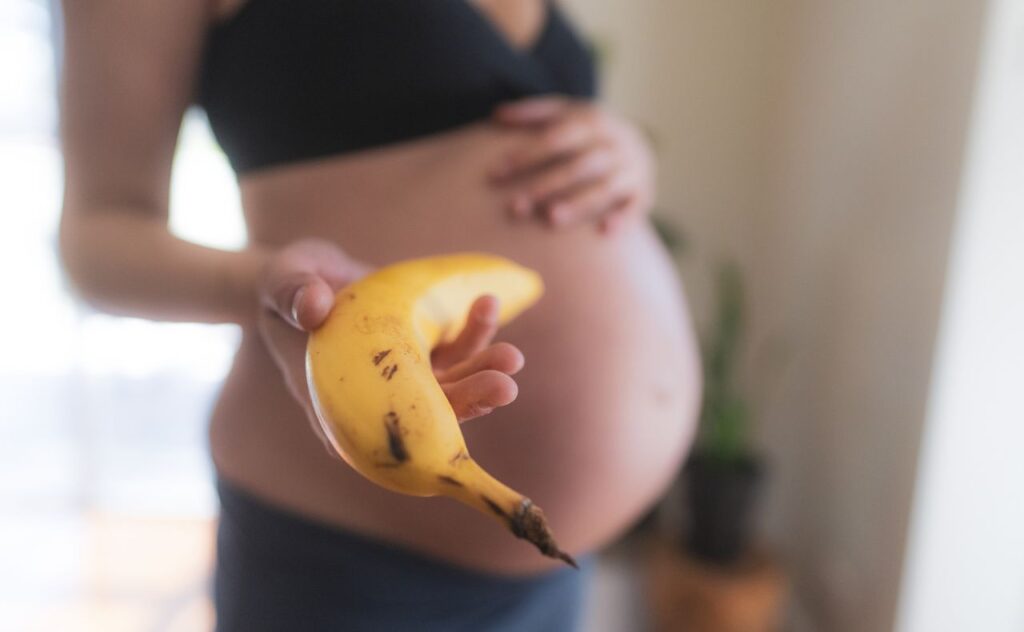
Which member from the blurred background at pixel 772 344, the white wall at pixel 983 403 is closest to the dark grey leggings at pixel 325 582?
the blurred background at pixel 772 344

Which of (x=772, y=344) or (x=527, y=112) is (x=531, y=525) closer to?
(x=527, y=112)

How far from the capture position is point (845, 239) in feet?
4.56

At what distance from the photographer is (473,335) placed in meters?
0.34

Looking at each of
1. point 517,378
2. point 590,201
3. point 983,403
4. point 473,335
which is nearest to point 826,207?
point 983,403

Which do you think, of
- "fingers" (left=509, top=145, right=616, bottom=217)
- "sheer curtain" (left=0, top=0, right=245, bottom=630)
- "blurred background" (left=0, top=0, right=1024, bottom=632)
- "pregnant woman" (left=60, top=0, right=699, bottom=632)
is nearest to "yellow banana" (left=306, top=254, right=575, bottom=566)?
"pregnant woman" (left=60, top=0, right=699, bottom=632)

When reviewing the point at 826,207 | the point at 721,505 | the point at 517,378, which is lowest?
the point at 721,505

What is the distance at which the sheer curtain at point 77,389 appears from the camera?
1.91 m

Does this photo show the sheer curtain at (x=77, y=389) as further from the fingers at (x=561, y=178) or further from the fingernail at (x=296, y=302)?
the fingernail at (x=296, y=302)

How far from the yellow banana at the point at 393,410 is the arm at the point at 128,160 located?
0.54ft

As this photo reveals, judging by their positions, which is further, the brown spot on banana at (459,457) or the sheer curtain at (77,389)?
the sheer curtain at (77,389)

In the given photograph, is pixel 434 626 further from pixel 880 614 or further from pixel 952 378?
pixel 880 614

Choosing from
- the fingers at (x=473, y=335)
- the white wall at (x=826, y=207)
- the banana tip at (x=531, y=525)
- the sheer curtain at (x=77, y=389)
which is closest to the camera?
the banana tip at (x=531, y=525)

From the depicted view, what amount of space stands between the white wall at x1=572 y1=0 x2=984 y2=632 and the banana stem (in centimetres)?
Result: 103

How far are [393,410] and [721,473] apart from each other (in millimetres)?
1355
